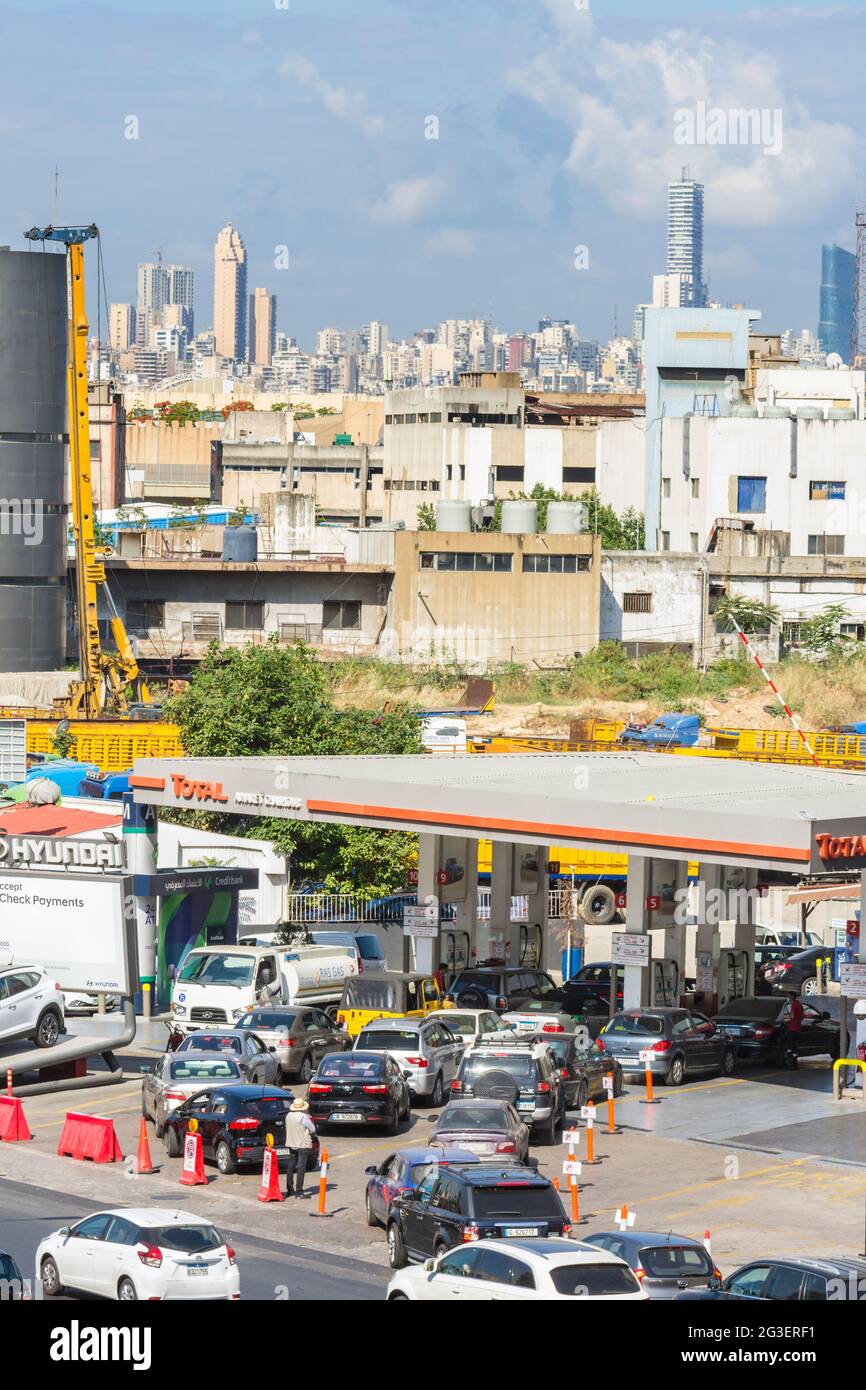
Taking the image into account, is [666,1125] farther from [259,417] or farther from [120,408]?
[259,417]

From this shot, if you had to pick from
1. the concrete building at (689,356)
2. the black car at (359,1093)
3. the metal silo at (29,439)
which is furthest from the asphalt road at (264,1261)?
the concrete building at (689,356)

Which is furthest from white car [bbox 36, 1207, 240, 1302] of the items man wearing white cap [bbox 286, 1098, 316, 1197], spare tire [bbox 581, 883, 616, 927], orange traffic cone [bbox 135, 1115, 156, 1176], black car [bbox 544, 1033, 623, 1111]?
spare tire [bbox 581, 883, 616, 927]

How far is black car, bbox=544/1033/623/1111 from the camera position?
105 feet

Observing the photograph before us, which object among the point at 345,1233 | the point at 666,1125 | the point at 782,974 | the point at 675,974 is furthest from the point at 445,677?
the point at 345,1233

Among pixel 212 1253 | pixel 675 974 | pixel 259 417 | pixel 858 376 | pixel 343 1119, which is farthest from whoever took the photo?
pixel 259 417

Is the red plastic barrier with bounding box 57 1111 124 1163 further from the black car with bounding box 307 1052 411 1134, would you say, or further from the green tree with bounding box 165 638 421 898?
the green tree with bounding box 165 638 421 898

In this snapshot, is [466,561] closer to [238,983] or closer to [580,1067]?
[238,983]

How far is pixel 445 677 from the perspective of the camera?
303 feet

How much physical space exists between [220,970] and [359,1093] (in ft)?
28.7

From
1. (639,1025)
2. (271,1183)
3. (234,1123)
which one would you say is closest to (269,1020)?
(639,1025)

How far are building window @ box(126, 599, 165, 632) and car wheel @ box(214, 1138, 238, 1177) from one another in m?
73.6

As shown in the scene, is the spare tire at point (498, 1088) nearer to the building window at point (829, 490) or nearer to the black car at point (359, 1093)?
the black car at point (359, 1093)

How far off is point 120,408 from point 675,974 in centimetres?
12304

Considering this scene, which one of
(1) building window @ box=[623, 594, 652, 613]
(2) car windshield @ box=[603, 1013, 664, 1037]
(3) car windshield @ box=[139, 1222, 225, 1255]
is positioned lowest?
(2) car windshield @ box=[603, 1013, 664, 1037]
